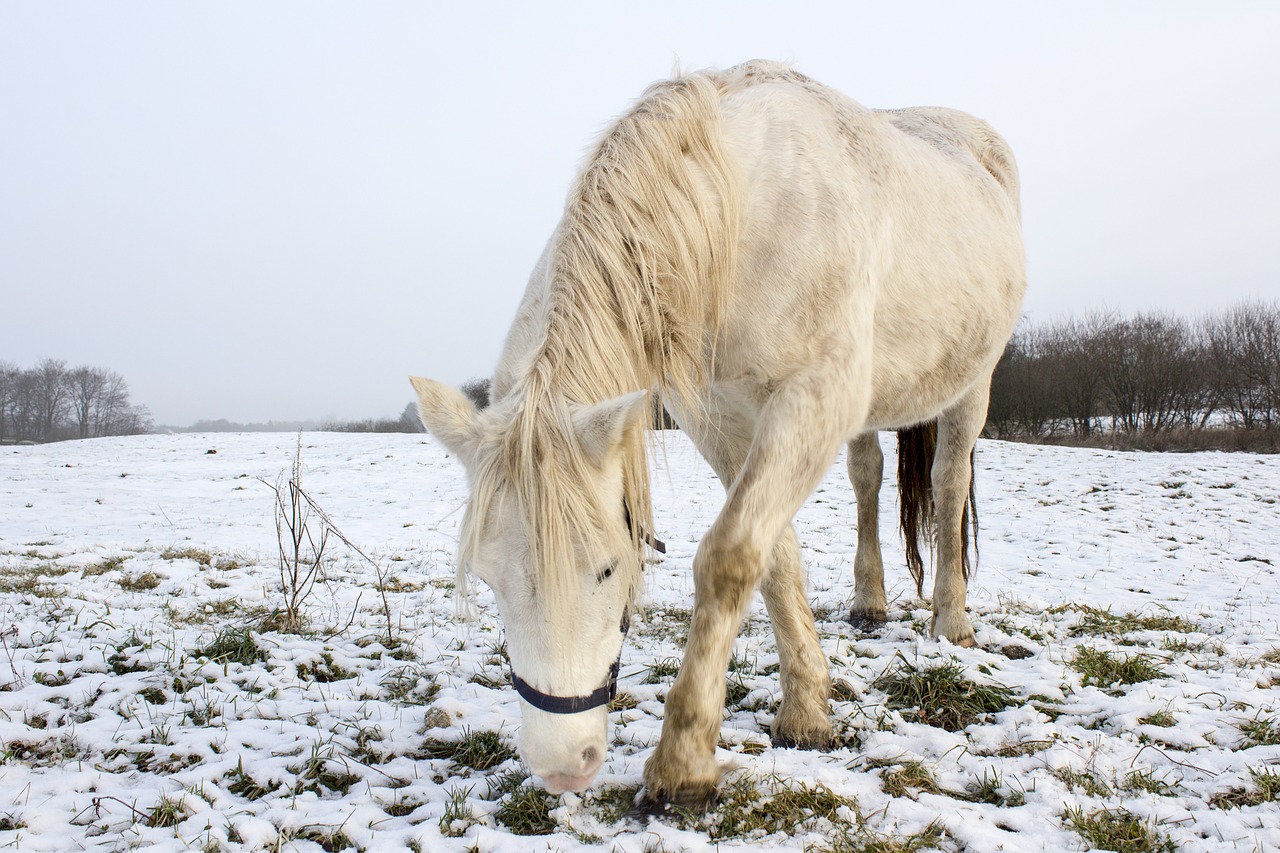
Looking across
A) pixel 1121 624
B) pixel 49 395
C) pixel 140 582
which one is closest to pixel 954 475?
pixel 1121 624

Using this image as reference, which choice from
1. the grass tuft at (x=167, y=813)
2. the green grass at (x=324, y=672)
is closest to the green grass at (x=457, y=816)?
the grass tuft at (x=167, y=813)

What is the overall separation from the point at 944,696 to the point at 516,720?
5.61 ft

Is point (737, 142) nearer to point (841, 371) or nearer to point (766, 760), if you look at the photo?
point (841, 371)

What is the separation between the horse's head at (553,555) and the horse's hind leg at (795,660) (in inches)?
34.8

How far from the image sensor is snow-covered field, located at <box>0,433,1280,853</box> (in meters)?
1.95

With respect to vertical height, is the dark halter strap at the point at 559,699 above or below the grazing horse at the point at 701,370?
below

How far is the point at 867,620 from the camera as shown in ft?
14.5

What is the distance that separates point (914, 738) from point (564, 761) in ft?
4.61

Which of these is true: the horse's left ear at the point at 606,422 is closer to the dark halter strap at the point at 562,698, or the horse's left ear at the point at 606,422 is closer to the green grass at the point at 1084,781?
the dark halter strap at the point at 562,698

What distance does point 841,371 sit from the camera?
2.39 metres

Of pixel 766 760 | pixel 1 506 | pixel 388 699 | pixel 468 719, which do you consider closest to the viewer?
pixel 766 760

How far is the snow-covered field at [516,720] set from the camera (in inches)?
76.9

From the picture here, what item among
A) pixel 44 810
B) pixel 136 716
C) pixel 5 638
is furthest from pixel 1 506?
pixel 44 810

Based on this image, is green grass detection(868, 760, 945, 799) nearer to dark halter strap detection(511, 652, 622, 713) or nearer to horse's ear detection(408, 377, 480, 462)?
dark halter strap detection(511, 652, 622, 713)
